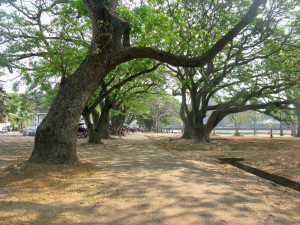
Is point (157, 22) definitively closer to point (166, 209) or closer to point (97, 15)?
point (97, 15)

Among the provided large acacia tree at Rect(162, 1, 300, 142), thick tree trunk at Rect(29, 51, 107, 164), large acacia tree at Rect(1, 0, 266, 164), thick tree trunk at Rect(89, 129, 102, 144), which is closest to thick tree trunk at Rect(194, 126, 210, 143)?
large acacia tree at Rect(162, 1, 300, 142)

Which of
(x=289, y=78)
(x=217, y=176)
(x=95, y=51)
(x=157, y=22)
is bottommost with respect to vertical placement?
(x=217, y=176)

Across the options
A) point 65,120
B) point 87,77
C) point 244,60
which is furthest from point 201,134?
point 65,120

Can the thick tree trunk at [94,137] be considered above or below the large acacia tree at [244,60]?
below

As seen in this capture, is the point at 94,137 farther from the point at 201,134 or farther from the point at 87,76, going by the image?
the point at 87,76

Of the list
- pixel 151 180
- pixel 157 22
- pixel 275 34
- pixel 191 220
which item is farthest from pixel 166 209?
pixel 275 34

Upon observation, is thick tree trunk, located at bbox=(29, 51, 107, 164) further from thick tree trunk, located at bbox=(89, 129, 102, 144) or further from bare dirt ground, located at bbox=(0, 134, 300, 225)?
thick tree trunk, located at bbox=(89, 129, 102, 144)

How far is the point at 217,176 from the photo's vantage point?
6.27 m

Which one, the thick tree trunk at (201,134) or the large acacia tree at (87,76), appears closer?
the large acacia tree at (87,76)

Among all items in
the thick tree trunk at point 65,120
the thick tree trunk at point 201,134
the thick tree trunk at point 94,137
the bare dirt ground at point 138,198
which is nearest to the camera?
the bare dirt ground at point 138,198

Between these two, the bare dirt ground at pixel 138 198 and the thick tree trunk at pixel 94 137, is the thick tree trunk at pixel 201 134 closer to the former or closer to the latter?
the thick tree trunk at pixel 94 137

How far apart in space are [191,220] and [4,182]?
3.95 metres

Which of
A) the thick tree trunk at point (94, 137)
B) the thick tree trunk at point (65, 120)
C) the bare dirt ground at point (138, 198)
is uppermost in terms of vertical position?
the thick tree trunk at point (65, 120)

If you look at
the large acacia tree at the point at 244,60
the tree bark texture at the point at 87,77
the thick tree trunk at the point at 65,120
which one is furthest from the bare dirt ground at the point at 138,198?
the large acacia tree at the point at 244,60
